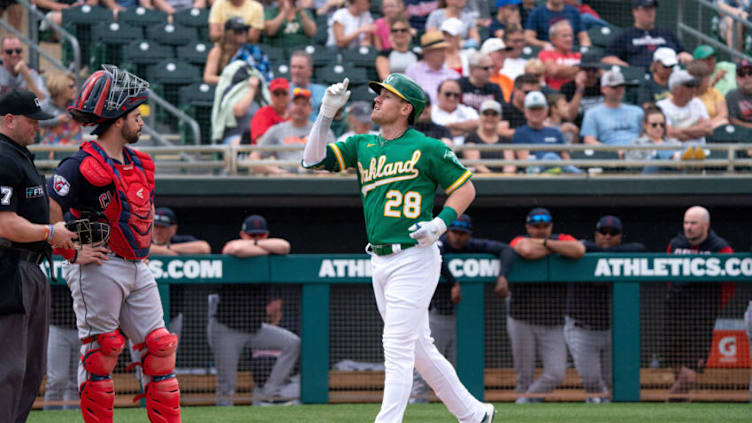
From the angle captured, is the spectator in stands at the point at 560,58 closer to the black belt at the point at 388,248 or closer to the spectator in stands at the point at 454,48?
the spectator in stands at the point at 454,48

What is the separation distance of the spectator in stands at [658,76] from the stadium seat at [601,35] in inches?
33.4

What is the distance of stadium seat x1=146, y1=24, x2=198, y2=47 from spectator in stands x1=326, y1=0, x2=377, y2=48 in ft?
5.12

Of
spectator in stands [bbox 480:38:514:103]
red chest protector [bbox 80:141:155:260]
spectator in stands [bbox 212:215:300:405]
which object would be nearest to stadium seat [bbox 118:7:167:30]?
spectator in stands [bbox 480:38:514:103]

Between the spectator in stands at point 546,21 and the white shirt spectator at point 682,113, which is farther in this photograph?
the spectator in stands at point 546,21

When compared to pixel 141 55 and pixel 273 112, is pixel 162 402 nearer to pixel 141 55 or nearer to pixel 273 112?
pixel 273 112

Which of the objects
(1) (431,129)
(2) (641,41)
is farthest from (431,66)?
(2) (641,41)

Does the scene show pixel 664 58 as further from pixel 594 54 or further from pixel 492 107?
pixel 492 107

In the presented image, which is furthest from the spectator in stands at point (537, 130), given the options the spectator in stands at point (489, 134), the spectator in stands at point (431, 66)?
the spectator in stands at point (431, 66)

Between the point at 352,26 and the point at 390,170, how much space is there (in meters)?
6.76

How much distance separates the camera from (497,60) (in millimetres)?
11016

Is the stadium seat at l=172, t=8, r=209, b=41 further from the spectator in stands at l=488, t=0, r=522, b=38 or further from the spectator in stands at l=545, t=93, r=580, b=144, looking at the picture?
the spectator in stands at l=545, t=93, r=580, b=144

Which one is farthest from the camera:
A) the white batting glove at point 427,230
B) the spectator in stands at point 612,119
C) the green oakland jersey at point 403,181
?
the spectator in stands at point 612,119

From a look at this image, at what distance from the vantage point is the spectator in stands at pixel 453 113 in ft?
32.2

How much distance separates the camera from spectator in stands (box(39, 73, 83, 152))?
9.37m
